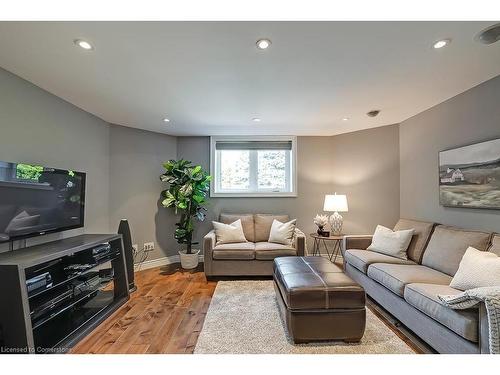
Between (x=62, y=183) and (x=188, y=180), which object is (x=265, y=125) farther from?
(x=62, y=183)

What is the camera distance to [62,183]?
7.88 feet

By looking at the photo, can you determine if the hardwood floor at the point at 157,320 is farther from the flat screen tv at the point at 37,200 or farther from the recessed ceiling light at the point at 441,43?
the recessed ceiling light at the point at 441,43

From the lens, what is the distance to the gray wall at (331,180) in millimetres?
3945

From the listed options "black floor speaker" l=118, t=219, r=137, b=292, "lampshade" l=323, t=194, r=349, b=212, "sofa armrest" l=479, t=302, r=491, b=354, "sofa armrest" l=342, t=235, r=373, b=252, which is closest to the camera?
"sofa armrest" l=479, t=302, r=491, b=354

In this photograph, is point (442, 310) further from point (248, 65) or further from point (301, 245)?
point (248, 65)

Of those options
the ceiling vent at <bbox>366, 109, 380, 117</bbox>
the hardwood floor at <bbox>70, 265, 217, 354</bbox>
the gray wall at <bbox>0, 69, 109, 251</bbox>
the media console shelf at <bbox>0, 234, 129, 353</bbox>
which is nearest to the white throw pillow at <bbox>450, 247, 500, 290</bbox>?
the ceiling vent at <bbox>366, 109, 380, 117</bbox>

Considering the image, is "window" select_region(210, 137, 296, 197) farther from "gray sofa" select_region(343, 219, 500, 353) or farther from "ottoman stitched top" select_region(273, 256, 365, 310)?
"ottoman stitched top" select_region(273, 256, 365, 310)

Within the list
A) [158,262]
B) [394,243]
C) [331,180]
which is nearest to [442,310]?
[394,243]

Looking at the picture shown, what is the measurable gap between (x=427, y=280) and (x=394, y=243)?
0.78 m

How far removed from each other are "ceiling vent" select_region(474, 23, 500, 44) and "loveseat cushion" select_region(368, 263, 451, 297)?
190 centimetres

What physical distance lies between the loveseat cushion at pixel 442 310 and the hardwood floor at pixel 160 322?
350 mm

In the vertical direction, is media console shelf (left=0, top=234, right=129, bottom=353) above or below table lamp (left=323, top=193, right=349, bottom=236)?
below

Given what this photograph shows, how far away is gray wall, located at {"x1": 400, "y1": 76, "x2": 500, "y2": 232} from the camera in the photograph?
7.70ft

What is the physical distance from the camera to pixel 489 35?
161cm
